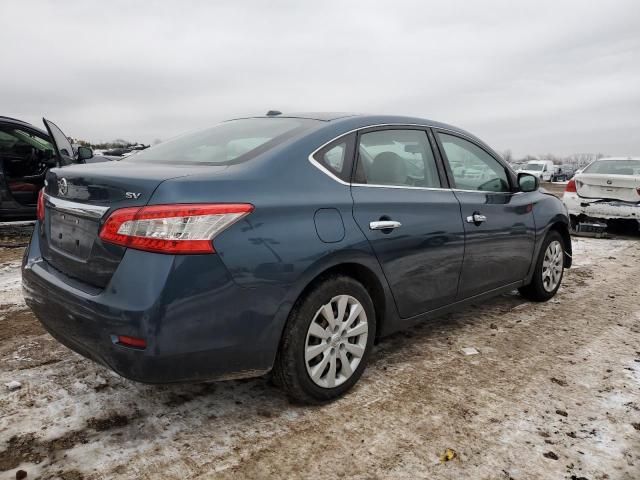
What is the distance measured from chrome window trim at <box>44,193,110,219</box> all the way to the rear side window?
1.09 m

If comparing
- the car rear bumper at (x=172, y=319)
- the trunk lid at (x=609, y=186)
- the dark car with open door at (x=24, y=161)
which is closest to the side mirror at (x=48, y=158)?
the dark car with open door at (x=24, y=161)

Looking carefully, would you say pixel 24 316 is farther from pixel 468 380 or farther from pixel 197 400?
pixel 468 380

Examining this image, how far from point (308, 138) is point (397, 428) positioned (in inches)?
61.3

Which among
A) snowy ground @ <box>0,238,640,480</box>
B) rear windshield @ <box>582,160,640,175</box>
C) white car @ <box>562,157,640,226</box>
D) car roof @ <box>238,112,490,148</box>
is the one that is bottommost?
snowy ground @ <box>0,238,640,480</box>

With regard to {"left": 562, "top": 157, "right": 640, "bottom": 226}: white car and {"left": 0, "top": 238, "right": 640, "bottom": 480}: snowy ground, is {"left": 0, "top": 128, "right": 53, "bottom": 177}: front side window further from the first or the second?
{"left": 562, "top": 157, "right": 640, "bottom": 226}: white car

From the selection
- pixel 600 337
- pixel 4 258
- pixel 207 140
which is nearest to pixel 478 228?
pixel 600 337

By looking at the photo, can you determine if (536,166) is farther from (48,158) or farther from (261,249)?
(261,249)

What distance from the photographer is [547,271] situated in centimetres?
460

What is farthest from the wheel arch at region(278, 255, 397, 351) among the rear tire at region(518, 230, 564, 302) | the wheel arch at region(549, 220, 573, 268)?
the wheel arch at region(549, 220, 573, 268)

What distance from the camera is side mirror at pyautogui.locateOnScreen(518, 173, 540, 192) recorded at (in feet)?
13.7

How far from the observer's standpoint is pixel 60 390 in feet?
9.06

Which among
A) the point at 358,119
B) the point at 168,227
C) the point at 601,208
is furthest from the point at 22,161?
the point at 601,208

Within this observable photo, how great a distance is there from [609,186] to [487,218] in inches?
233

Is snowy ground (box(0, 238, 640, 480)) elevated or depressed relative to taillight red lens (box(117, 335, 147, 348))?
depressed
